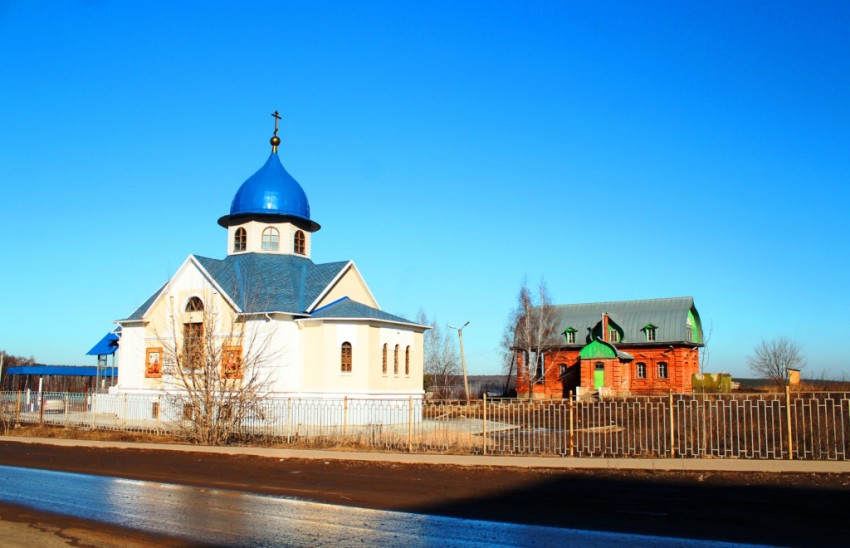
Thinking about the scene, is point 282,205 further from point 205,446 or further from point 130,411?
point 205,446

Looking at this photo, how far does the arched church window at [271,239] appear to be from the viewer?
109 feet

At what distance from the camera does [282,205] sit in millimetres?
33312

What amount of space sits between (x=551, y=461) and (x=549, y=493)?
400 centimetres

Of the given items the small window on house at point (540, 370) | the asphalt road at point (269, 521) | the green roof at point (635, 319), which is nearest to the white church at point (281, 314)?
the asphalt road at point (269, 521)

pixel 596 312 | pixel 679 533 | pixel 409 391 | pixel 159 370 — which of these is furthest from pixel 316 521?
pixel 596 312

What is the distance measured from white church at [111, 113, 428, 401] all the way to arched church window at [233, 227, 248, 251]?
5 cm

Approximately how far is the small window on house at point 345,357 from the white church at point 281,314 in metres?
0.04

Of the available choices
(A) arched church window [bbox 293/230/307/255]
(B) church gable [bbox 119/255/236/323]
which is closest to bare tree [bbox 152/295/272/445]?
(B) church gable [bbox 119/255/236/323]

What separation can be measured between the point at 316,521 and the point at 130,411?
74.3ft

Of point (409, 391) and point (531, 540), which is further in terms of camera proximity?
point (409, 391)

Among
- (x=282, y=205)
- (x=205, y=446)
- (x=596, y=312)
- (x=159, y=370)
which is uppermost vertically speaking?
(x=282, y=205)

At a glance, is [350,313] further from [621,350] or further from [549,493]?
Answer: [621,350]

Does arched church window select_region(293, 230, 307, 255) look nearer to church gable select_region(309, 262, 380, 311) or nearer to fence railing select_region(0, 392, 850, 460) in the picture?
church gable select_region(309, 262, 380, 311)

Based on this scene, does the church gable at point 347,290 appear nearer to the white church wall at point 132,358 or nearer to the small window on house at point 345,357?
the small window on house at point 345,357
